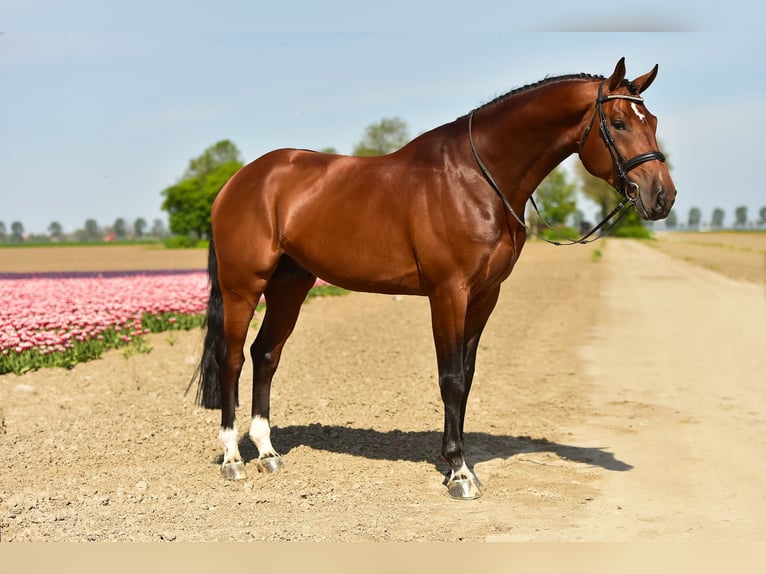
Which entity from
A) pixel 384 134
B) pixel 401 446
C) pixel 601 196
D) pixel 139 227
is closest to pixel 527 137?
pixel 401 446

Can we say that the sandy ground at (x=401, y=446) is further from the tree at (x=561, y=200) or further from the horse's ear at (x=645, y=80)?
the tree at (x=561, y=200)

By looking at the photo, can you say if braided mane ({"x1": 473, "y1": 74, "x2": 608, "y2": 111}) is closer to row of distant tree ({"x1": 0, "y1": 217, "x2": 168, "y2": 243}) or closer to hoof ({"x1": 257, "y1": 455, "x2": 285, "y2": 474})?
hoof ({"x1": 257, "y1": 455, "x2": 285, "y2": 474})

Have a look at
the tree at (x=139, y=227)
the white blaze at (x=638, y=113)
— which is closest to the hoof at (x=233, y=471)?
the white blaze at (x=638, y=113)

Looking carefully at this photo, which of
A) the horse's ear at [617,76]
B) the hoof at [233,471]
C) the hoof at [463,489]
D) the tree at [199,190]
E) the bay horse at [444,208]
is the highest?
the tree at [199,190]

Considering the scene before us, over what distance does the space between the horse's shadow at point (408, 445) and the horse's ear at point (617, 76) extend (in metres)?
2.73

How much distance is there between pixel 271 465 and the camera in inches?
216

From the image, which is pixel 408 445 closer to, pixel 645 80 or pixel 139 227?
pixel 645 80

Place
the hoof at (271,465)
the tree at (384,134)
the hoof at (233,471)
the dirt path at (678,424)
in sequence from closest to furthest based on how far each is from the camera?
the dirt path at (678,424) < the hoof at (233,471) < the hoof at (271,465) < the tree at (384,134)

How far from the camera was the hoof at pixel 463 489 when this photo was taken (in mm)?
4855

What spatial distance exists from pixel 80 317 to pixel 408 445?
17.8 ft

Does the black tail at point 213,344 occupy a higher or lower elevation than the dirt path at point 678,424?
higher

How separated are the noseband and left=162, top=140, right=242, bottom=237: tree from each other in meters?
68.1

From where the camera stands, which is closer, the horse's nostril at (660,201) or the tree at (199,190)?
the horse's nostril at (660,201)

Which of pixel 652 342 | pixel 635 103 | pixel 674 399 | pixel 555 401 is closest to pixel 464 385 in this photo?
pixel 635 103
